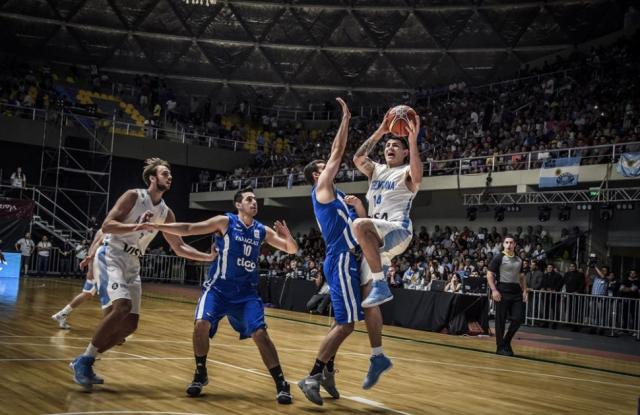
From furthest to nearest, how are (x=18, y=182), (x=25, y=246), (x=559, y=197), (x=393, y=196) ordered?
(x=18, y=182) → (x=25, y=246) → (x=559, y=197) → (x=393, y=196)

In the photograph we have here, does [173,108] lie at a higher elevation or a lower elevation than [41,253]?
higher

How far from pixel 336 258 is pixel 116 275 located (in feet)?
6.73

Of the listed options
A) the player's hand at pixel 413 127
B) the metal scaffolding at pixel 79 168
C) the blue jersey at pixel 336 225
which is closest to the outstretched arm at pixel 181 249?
the blue jersey at pixel 336 225

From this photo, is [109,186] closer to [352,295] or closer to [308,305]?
[308,305]

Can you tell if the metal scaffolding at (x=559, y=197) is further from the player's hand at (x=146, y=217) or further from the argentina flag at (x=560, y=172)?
the player's hand at (x=146, y=217)

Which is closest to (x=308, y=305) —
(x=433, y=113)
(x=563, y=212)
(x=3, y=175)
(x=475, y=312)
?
(x=475, y=312)

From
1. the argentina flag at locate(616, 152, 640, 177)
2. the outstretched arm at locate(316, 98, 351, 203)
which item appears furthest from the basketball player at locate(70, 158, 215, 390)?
the argentina flag at locate(616, 152, 640, 177)

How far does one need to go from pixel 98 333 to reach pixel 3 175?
27.7 meters

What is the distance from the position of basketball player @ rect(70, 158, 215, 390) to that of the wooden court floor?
0.55 m

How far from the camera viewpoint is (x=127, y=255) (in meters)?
6.99

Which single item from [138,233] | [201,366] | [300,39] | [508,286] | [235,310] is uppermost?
[300,39]

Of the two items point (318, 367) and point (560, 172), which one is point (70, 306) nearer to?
point (318, 367)

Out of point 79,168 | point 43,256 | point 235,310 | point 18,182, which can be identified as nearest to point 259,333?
point 235,310

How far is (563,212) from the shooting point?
22250mm
